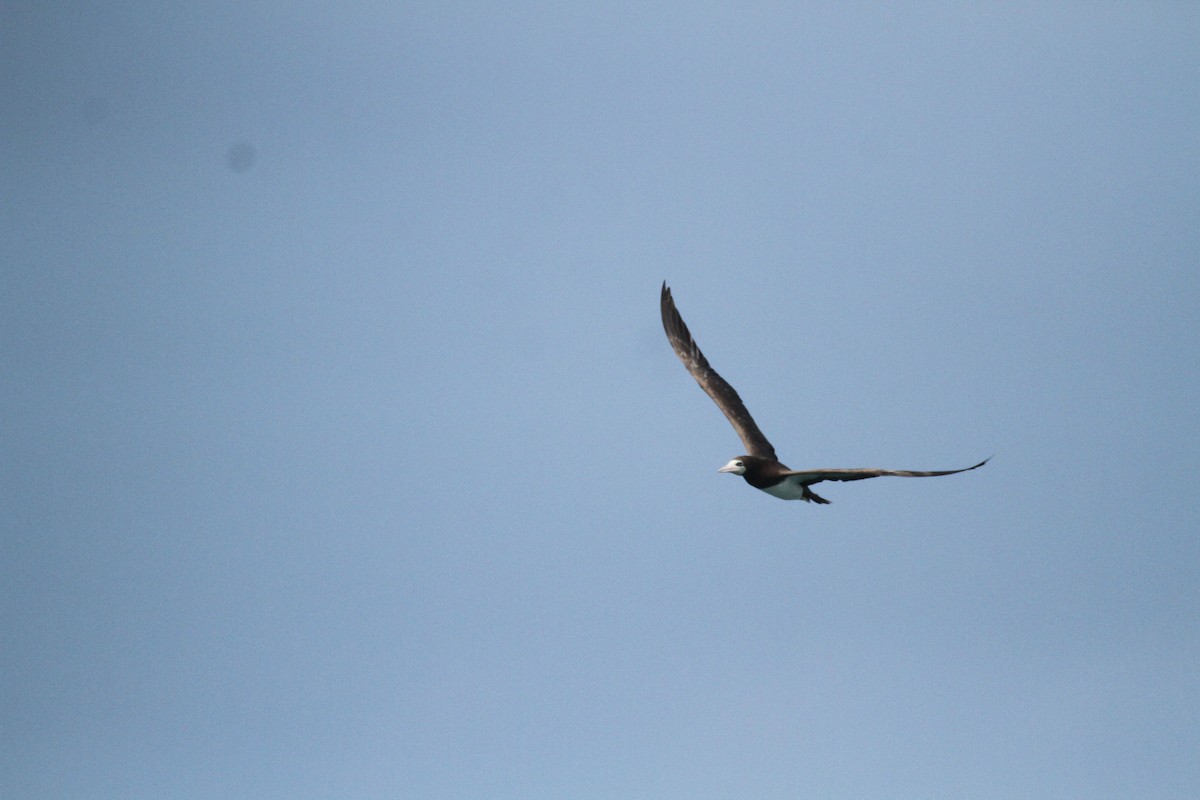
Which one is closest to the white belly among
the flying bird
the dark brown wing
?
the flying bird

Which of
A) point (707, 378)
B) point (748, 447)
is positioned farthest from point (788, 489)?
point (707, 378)

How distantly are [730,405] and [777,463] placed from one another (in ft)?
16.6

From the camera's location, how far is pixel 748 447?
5028 centimetres

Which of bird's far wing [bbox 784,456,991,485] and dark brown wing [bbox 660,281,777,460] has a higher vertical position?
dark brown wing [bbox 660,281,777,460]

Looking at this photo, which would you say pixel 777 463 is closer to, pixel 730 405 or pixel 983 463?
pixel 730 405

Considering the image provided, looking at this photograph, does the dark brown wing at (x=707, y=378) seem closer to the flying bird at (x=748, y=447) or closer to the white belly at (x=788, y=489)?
the flying bird at (x=748, y=447)

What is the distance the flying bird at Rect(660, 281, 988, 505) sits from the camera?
4234 centimetres

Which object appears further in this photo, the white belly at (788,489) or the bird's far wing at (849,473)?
the white belly at (788,489)

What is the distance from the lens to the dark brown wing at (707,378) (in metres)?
51.0

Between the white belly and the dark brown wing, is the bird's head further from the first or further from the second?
the dark brown wing

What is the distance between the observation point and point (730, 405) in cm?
5228

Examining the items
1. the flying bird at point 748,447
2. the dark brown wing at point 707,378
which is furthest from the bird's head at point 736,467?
the dark brown wing at point 707,378

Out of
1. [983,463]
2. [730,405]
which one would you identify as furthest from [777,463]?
[983,463]

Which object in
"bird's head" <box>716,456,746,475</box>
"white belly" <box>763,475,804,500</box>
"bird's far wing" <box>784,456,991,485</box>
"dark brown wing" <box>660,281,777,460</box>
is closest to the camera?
"bird's far wing" <box>784,456,991,485</box>
